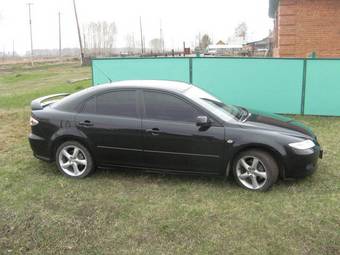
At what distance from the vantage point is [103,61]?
11445 mm

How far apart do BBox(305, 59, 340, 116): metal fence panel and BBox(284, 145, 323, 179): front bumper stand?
5.28m

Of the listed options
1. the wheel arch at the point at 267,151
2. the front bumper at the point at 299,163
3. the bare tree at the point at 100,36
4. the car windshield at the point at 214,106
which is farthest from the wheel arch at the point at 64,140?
the bare tree at the point at 100,36

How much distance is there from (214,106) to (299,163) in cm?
138

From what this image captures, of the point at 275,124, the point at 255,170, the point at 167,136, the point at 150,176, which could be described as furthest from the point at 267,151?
the point at 150,176

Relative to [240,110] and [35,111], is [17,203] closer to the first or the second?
[35,111]

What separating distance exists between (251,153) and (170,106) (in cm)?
125

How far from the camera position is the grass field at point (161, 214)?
3980mm

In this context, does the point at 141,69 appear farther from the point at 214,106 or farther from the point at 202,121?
the point at 202,121

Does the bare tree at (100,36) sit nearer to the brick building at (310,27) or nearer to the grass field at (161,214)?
the brick building at (310,27)

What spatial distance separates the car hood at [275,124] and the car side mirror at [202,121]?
19.9 inches

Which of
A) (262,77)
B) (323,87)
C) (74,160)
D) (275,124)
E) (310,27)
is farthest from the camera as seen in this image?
(310,27)

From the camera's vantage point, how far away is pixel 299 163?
16.9ft

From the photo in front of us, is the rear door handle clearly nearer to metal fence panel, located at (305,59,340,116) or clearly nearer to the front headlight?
the front headlight

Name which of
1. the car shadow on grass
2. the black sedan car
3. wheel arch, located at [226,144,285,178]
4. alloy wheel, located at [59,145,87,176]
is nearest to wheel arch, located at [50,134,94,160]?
the black sedan car
